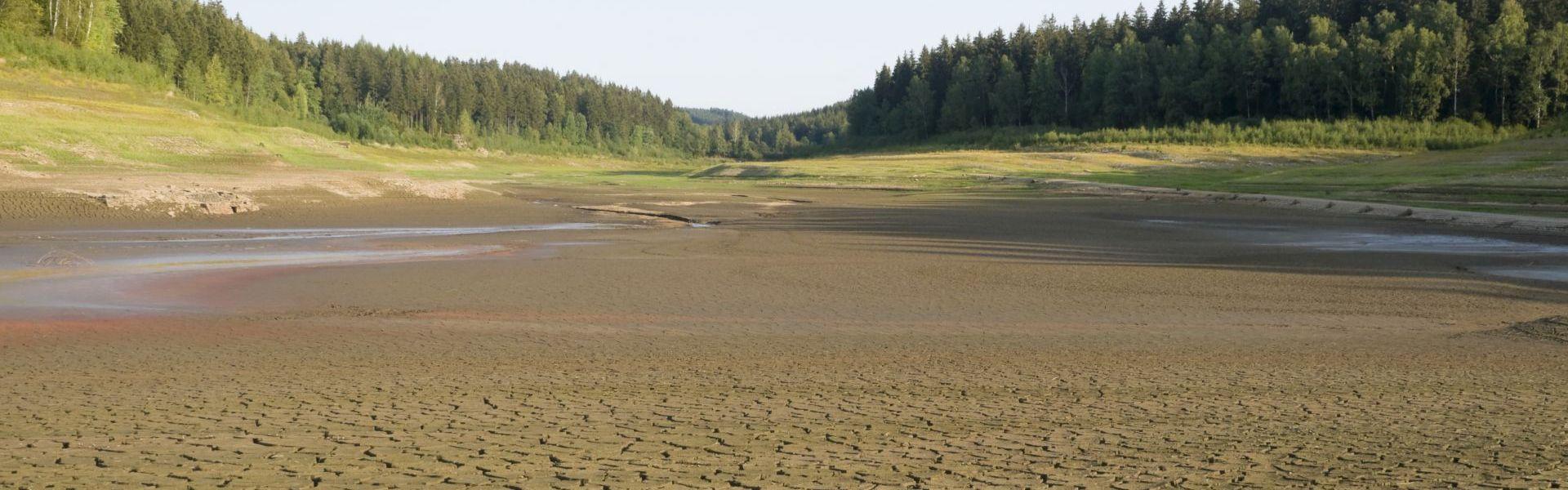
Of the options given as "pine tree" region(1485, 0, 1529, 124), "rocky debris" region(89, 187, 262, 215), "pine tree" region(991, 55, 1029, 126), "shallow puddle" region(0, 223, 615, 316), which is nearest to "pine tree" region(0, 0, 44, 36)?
"rocky debris" region(89, 187, 262, 215)

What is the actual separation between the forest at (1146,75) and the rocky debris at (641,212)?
49.9 meters

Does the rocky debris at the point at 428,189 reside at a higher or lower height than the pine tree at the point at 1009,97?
lower

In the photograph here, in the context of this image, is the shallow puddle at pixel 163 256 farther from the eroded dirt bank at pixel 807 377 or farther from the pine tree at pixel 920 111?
the pine tree at pixel 920 111

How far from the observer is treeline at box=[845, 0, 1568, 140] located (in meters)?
79.3

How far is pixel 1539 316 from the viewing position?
1396 centimetres

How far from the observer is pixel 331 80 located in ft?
487

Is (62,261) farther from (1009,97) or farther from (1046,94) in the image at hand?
(1009,97)

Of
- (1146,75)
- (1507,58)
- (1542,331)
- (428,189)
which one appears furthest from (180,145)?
(1507,58)

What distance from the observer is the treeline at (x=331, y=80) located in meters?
80.6

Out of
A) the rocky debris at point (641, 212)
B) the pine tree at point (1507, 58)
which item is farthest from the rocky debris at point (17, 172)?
the pine tree at point (1507, 58)

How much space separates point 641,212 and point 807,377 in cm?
2738

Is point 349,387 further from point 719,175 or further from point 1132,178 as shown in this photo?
point 719,175

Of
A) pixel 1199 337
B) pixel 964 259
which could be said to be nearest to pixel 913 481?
pixel 1199 337

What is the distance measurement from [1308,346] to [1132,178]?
52.1m
